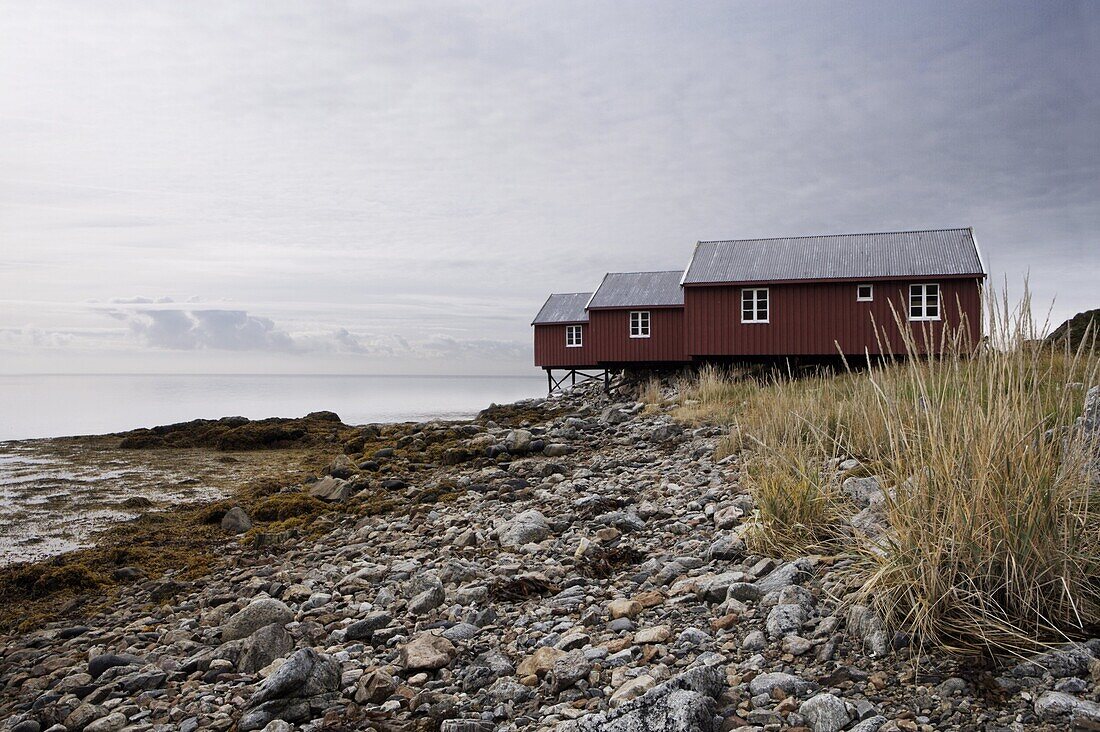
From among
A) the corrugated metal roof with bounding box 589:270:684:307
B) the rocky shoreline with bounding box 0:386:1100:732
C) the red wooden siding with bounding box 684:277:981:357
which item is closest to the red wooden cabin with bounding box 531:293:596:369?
the corrugated metal roof with bounding box 589:270:684:307

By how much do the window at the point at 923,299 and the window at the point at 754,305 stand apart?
441 centimetres

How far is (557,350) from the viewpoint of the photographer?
3222cm

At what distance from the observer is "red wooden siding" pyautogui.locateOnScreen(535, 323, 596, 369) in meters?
31.4

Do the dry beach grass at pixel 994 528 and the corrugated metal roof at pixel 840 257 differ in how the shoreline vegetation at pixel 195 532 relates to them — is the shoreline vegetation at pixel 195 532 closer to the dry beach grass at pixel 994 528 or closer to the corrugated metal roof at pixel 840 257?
the dry beach grass at pixel 994 528

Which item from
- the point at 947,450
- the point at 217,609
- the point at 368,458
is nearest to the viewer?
the point at 947,450

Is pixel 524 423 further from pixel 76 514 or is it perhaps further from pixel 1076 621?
pixel 1076 621

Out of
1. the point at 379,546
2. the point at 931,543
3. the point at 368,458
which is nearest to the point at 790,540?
the point at 931,543

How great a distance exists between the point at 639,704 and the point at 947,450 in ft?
6.61

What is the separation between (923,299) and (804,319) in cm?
354

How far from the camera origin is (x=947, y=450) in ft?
11.9

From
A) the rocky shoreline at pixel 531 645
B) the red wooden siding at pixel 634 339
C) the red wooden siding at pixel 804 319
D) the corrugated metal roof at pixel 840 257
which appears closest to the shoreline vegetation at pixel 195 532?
the rocky shoreline at pixel 531 645

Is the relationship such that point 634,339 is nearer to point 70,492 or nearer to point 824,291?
point 824,291

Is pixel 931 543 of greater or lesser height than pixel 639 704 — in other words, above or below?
above

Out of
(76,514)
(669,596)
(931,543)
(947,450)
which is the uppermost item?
(947,450)
